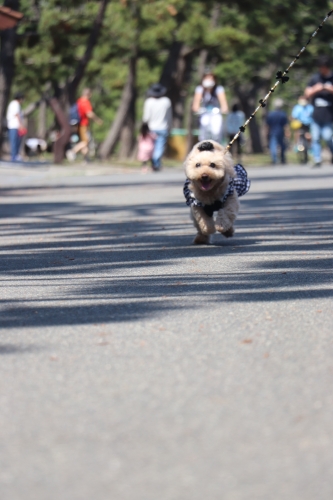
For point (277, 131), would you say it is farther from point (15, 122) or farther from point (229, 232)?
point (229, 232)

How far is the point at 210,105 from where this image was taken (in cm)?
2431

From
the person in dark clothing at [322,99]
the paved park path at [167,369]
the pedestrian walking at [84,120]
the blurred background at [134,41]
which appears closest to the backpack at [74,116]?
the pedestrian walking at [84,120]

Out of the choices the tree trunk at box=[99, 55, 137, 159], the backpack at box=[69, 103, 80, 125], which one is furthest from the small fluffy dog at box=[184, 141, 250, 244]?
the tree trunk at box=[99, 55, 137, 159]

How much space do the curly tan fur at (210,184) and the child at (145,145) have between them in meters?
16.0

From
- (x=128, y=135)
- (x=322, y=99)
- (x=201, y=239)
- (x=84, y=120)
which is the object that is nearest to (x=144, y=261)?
(x=201, y=239)

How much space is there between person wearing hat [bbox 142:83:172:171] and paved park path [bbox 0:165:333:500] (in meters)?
14.5

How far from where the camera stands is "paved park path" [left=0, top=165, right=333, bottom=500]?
3791 mm

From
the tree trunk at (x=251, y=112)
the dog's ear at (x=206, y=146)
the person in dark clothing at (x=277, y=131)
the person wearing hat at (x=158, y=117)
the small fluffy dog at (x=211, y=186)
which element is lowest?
the tree trunk at (x=251, y=112)

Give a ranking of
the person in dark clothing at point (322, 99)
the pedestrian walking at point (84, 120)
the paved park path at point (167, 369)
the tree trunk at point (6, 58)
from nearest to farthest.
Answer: the paved park path at point (167, 369), the person in dark clothing at point (322, 99), the tree trunk at point (6, 58), the pedestrian walking at point (84, 120)

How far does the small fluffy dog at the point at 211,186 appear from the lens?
9562mm

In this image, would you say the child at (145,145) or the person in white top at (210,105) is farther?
the child at (145,145)

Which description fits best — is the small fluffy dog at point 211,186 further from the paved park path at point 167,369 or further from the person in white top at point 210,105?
the person in white top at point 210,105

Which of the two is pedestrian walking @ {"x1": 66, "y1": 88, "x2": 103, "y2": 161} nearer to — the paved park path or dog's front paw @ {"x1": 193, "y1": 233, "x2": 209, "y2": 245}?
the paved park path

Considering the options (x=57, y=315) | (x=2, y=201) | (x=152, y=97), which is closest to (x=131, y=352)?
(x=57, y=315)
